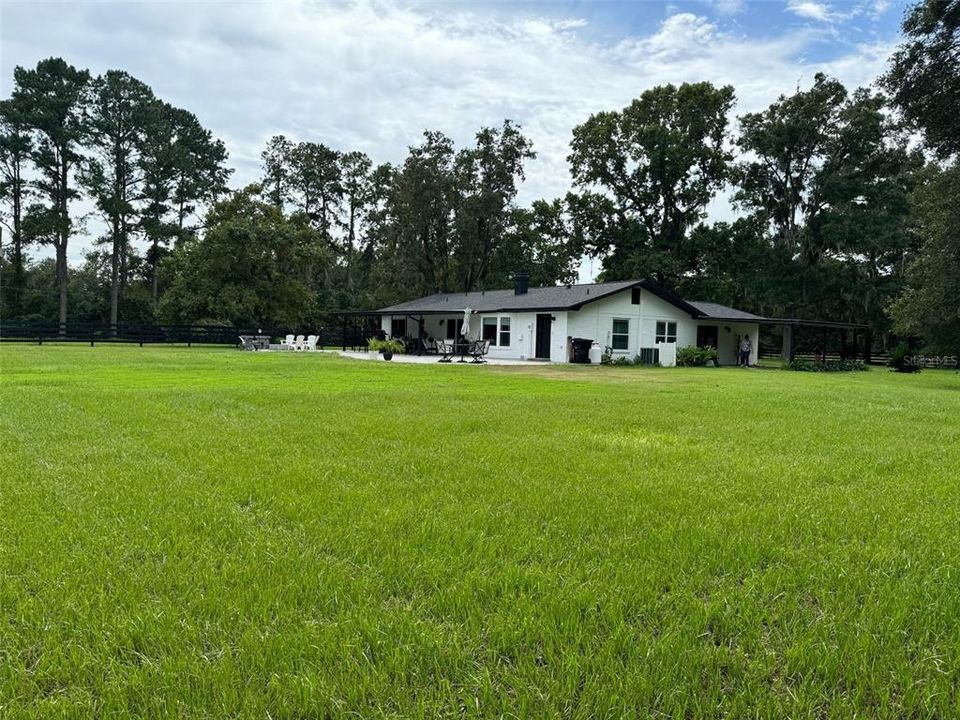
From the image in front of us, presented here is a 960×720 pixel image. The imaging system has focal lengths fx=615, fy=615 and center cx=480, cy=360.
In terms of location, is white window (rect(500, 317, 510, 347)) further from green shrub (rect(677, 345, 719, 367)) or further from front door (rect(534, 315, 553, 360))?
green shrub (rect(677, 345, 719, 367))

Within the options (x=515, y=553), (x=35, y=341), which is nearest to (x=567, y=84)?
(x=515, y=553)

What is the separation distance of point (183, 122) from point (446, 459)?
49.2m

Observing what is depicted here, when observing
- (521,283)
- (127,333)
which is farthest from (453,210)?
(127,333)

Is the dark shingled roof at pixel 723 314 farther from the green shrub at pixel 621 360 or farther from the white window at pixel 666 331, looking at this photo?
the green shrub at pixel 621 360

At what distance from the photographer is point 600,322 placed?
83.7 feet

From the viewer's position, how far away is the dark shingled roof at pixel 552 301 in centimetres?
2508

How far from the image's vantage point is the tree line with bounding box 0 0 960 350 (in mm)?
32719

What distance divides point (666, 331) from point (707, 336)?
3066mm

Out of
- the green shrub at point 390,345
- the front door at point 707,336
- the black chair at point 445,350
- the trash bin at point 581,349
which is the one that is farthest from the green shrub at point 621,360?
the green shrub at point 390,345

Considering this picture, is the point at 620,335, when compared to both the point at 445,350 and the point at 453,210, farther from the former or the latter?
the point at 453,210

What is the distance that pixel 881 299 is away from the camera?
33406 mm

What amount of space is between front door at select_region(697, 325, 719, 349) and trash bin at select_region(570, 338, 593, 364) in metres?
7.33

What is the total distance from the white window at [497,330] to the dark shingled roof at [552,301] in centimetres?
61

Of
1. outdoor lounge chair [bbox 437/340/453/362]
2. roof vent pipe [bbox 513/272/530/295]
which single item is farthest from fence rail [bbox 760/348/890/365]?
outdoor lounge chair [bbox 437/340/453/362]
